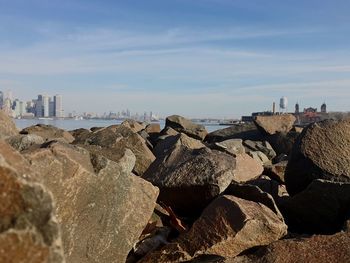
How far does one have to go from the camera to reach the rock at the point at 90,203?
3.59m

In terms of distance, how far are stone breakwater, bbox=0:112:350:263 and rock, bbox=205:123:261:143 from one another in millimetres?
10095

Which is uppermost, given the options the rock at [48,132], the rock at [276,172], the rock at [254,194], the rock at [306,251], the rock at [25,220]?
the rock at [25,220]

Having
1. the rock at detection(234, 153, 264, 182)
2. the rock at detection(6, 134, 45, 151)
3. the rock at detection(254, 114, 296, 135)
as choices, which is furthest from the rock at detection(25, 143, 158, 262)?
the rock at detection(254, 114, 296, 135)

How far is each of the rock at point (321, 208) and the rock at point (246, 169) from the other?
7.37 ft

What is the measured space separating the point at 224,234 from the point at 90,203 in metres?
1.39

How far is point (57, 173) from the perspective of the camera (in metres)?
3.58

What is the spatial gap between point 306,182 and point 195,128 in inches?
482

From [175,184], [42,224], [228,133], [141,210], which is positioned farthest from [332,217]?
[228,133]

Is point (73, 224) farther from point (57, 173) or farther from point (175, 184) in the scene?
point (175, 184)

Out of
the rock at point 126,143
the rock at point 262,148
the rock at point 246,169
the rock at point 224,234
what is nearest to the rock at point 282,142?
the rock at point 262,148

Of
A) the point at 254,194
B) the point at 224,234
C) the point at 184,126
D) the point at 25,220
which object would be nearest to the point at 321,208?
the point at 254,194

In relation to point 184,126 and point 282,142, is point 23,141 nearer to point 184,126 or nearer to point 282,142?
point 282,142

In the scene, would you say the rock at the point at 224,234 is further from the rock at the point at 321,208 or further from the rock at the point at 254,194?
the rock at the point at 321,208

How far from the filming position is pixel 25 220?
2074mm
